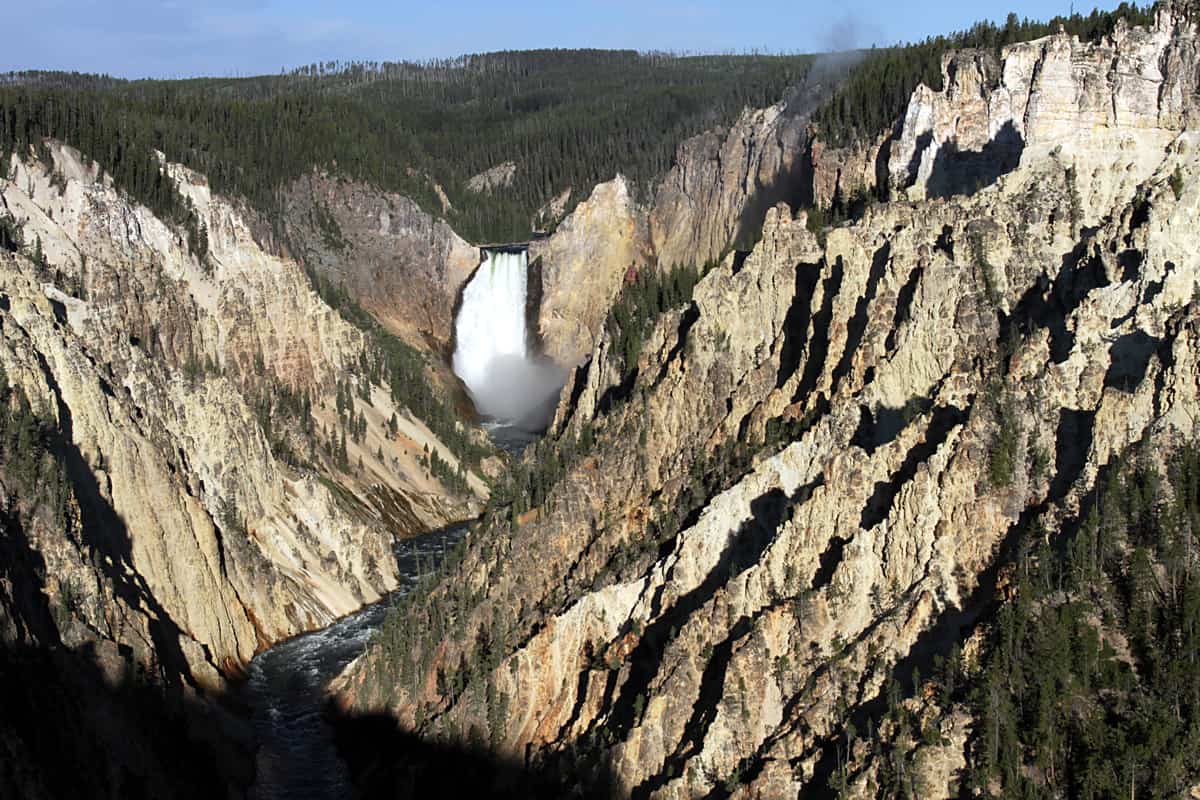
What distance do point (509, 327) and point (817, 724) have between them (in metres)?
101

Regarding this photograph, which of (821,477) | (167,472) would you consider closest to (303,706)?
(167,472)

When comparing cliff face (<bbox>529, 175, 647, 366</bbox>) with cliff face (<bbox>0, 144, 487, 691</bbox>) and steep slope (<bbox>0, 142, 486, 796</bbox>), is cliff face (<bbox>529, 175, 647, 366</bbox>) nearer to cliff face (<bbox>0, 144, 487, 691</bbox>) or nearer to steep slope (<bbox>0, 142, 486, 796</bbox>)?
steep slope (<bbox>0, 142, 486, 796</bbox>)

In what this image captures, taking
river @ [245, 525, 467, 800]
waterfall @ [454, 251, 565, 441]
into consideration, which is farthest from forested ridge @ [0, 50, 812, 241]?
river @ [245, 525, 467, 800]

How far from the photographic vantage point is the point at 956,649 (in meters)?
48.4

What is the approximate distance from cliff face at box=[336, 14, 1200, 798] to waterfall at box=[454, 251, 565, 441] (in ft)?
189

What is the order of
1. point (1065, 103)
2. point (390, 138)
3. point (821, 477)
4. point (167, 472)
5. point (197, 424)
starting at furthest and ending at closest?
point (390, 138), point (197, 424), point (167, 472), point (1065, 103), point (821, 477)

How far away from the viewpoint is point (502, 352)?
150m

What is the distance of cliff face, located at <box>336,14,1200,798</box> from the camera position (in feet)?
171

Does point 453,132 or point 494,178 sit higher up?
point 453,132

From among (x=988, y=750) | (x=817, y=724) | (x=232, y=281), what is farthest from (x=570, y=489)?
(x=232, y=281)

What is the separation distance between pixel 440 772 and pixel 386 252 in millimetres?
90923

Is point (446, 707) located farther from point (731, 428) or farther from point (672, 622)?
point (731, 428)

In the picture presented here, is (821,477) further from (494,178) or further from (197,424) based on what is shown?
(494,178)

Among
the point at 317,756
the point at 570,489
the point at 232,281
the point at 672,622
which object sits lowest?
the point at 317,756
